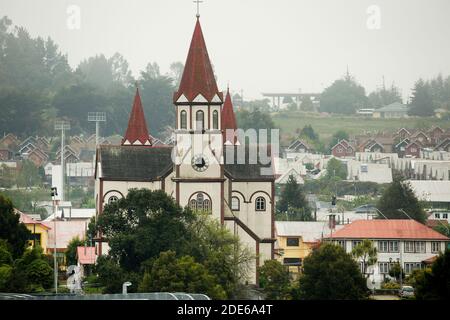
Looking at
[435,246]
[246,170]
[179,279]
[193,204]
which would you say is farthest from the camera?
[435,246]

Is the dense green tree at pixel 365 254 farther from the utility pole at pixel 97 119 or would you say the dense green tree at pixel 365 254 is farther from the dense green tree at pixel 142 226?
the utility pole at pixel 97 119

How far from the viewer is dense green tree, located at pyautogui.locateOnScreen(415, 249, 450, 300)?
52000 mm

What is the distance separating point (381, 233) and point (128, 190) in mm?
16469

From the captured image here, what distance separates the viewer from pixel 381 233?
81.8 meters

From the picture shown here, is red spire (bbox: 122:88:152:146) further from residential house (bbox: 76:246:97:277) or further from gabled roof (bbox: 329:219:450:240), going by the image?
gabled roof (bbox: 329:219:450:240)

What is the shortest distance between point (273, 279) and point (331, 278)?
9294 mm

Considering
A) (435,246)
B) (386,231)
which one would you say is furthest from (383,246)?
(435,246)

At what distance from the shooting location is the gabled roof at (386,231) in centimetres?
8156

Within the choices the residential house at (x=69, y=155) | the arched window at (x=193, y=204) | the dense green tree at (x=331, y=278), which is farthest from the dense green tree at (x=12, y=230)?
the residential house at (x=69, y=155)

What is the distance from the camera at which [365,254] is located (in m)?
73.6

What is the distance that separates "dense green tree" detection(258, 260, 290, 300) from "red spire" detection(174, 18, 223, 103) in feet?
21.9

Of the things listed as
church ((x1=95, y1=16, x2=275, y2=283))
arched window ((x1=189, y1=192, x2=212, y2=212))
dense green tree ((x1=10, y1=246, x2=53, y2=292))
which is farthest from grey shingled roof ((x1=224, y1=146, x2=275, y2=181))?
dense green tree ((x1=10, y1=246, x2=53, y2=292))

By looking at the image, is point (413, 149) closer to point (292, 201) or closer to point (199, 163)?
point (292, 201)

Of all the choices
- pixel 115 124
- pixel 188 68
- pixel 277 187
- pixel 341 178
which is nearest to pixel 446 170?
pixel 341 178
